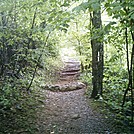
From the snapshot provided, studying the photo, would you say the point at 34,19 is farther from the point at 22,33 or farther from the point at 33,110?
the point at 33,110

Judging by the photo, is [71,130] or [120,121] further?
[120,121]

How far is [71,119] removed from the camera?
19.3ft

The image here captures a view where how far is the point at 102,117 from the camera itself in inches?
234

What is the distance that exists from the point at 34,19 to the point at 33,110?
3418 mm

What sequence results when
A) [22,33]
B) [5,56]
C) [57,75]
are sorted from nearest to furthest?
[22,33]
[5,56]
[57,75]

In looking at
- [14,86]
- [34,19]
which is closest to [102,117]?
[14,86]

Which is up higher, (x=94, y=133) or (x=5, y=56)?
(x=5, y=56)

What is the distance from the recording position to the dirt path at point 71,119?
505 cm

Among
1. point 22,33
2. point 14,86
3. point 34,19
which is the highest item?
point 34,19

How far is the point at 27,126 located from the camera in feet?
16.8

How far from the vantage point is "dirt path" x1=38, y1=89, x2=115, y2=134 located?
505 centimetres

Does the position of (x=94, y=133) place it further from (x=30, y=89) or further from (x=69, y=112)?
(x=30, y=89)

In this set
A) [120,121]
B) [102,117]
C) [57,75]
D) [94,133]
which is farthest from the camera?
[57,75]

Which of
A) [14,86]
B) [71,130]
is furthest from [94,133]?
[14,86]
